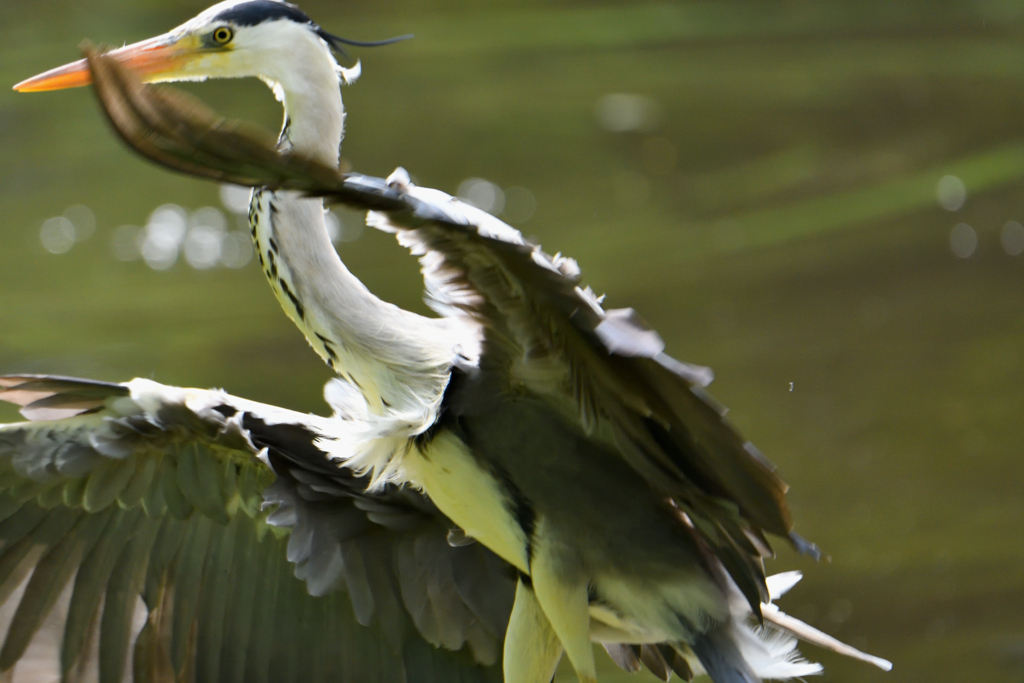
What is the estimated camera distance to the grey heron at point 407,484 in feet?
6.06

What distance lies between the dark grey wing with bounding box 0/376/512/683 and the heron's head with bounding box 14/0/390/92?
1.98 feet

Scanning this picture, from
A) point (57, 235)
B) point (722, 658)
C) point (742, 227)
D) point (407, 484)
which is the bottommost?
point (722, 658)

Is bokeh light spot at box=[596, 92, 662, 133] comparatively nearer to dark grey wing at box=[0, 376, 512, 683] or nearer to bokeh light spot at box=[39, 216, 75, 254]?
bokeh light spot at box=[39, 216, 75, 254]

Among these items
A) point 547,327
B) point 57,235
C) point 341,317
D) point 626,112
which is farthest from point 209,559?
point 626,112

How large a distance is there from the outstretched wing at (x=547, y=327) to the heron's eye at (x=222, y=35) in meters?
0.73

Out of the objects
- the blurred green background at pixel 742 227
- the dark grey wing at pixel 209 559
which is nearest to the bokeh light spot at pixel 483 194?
the blurred green background at pixel 742 227

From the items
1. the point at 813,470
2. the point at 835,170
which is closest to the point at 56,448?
the point at 813,470

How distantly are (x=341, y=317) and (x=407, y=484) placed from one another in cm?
35

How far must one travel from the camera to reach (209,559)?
2.62m

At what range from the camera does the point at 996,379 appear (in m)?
4.20

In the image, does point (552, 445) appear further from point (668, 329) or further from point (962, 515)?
point (668, 329)

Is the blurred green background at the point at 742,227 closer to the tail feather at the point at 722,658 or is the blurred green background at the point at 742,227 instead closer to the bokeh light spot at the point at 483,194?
the bokeh light spot at the point at 483,194

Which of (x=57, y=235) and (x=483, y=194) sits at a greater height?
(x=483, y=194)

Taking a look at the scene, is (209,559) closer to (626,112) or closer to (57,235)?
(57,235)
